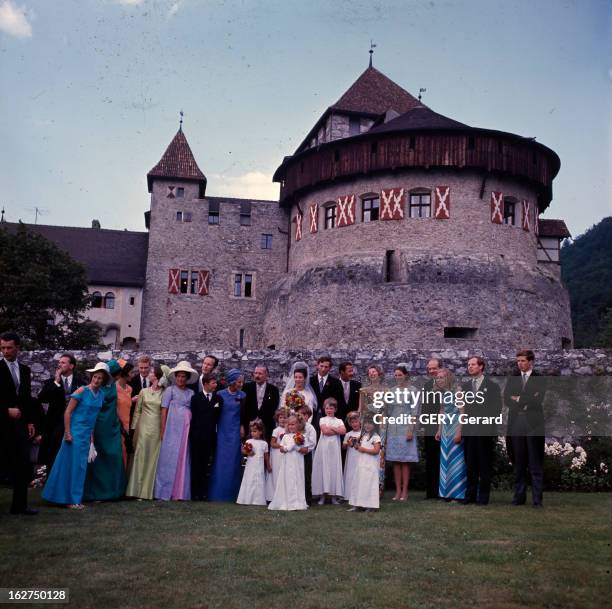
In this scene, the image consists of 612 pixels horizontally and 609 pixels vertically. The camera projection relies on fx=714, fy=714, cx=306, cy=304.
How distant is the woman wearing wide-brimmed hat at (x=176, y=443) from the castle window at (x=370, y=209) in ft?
71.2

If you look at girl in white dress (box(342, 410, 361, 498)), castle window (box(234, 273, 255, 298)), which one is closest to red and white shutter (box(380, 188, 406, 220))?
castle window (box(234, 273, 255, 298))

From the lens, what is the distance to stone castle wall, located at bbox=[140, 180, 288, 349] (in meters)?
39.9

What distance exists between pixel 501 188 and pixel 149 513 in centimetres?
2618

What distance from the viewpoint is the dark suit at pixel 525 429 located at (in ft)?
31.0

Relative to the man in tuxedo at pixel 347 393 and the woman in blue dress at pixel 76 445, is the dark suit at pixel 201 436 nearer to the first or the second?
the woman in blue dress at pixel 76 445

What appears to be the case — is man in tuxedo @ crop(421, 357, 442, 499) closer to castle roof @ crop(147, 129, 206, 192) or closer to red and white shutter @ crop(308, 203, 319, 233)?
red and white shutter @ crop(308, 203, 319, 233)

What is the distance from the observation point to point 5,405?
805 centimetres

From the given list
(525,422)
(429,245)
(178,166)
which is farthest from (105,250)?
(525,422)

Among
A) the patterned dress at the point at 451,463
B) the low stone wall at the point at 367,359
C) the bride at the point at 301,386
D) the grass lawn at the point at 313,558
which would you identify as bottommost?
the grass lawn at the point at 313,558

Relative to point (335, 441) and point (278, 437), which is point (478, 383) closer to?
point (335, 441)

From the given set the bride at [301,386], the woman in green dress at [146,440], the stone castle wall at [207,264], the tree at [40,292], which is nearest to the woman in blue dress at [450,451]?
the bride at [301,386]

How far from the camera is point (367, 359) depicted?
51.9ft

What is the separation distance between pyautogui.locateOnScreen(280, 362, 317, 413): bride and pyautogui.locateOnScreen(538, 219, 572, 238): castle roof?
96.0 ft

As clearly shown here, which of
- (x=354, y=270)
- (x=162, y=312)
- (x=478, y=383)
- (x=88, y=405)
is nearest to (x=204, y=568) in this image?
(x=88, y=405)
